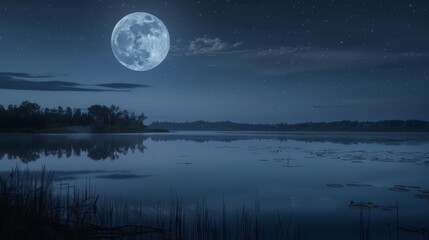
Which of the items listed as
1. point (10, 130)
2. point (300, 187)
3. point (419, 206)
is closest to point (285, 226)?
point (419, 206)

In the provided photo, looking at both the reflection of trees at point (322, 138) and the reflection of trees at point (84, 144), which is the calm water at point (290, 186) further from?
the reflection of trees at point (322, 138)

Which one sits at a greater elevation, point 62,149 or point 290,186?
point 62,149

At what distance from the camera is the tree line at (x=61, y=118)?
8725 cm

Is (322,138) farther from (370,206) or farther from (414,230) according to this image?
(414,230)

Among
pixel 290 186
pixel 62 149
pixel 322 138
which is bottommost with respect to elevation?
pixel 290 186

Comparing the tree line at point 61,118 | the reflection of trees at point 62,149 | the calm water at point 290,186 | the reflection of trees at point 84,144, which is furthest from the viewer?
the tree line at point 61,118

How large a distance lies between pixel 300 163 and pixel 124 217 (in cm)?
1341

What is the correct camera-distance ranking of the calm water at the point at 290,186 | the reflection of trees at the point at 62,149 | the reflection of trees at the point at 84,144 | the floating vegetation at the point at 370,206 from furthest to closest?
1. the reflection of trees at the point at 84,144
2. the reflection of trees at the point at 62,149
3. the floating vegetation at the point at 370,206
4. the calm water at the point at 290,186

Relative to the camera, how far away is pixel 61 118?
106m

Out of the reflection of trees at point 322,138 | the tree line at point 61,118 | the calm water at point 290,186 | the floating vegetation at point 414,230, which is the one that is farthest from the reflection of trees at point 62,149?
the tree line at point 61,118

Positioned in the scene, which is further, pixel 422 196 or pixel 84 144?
pixel 84 144

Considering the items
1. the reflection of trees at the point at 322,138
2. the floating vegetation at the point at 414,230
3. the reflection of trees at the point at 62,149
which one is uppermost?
the reflection of trees at the point at 322,138

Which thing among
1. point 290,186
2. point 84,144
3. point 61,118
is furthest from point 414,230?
point 61,118

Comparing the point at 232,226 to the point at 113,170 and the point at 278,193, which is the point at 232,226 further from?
the point at 113,170
